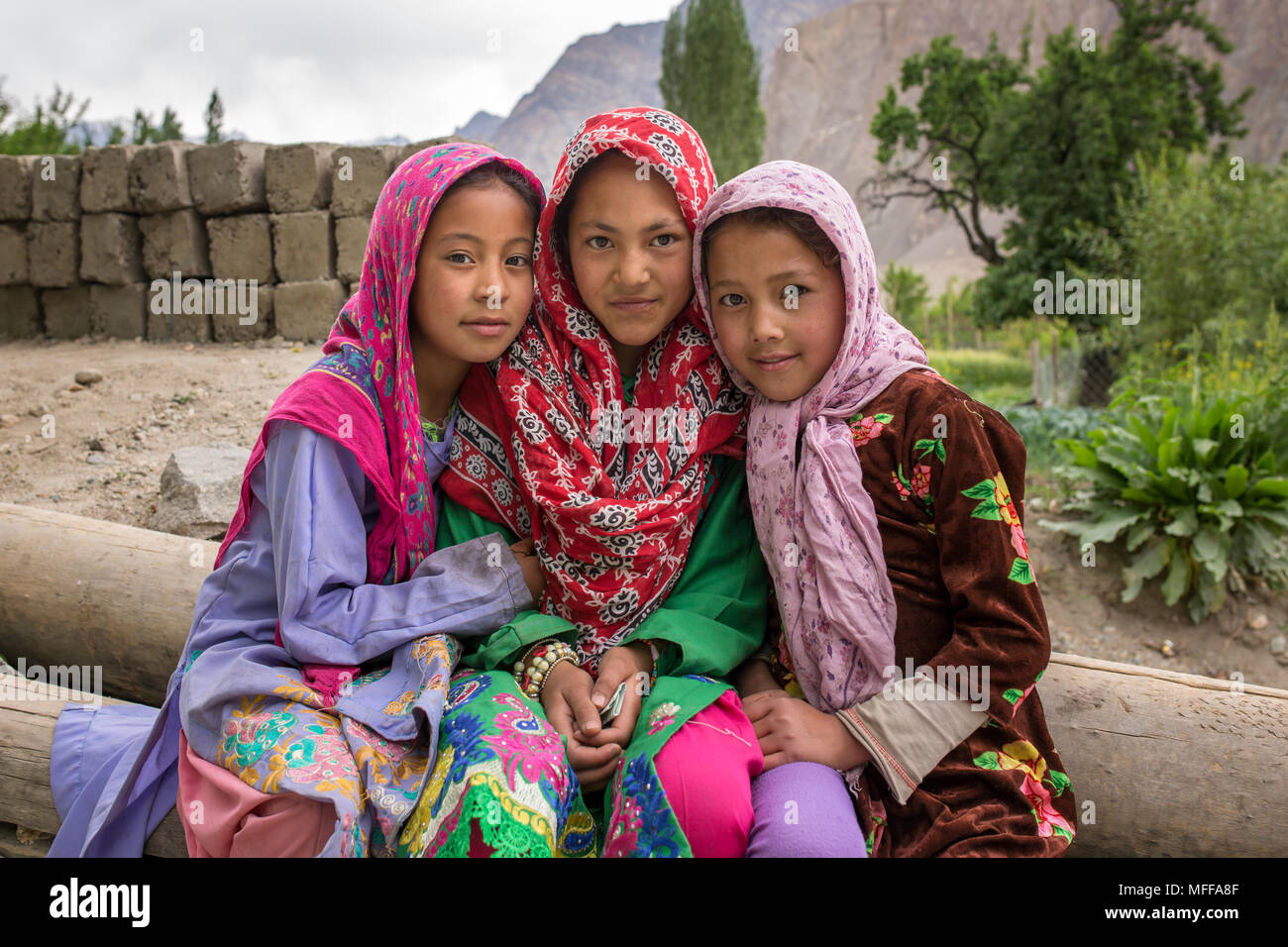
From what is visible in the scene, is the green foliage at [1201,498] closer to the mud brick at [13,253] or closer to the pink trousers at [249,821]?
the pink trousers at [249,821]

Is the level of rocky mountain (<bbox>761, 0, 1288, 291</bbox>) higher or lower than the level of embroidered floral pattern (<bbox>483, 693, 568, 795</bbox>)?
higher

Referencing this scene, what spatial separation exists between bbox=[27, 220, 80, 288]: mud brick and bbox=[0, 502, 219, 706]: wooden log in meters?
7.39

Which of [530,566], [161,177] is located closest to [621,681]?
[530,566]

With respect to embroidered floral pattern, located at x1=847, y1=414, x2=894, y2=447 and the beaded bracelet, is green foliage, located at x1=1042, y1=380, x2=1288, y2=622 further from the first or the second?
the beaded bracelet

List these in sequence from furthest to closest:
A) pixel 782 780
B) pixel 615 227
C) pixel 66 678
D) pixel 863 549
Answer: pixel 66 678
pixel 615 227
pixel 863 549
pixel 782 780

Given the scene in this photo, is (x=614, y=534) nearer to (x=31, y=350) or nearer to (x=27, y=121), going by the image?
(x=31, y=350)

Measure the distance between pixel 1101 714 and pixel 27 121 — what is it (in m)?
18.3

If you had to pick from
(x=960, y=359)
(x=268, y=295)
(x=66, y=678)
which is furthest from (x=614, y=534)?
(x=960, y=359)

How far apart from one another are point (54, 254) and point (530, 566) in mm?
9671

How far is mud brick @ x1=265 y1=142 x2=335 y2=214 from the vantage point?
28.6ft

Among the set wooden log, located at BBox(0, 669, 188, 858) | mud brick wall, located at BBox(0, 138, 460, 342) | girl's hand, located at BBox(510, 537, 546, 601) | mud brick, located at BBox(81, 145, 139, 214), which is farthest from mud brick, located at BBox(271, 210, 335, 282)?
girl's hand, located at BBox(510, 537, 546, 601)

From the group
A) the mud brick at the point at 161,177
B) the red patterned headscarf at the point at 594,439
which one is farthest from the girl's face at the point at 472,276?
the mud brick at the point at 161,177
